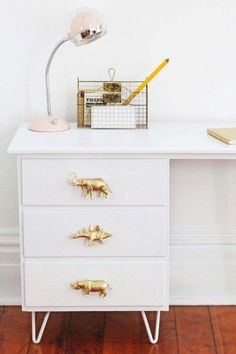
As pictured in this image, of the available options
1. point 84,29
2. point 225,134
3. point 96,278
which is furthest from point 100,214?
point 84,29

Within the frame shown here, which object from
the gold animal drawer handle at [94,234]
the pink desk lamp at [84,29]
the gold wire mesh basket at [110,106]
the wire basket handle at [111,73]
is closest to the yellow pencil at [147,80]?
the gold wire mesh basket at [110,106]

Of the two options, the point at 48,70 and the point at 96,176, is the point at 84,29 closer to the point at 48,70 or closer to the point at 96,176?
the point at 48,70

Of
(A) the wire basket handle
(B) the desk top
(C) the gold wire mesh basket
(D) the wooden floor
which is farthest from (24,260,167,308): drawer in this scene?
(A) the wire basket handle

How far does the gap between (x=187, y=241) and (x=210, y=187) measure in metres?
0.22

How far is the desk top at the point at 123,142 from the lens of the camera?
224 cm

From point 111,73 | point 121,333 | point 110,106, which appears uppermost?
point 111,73

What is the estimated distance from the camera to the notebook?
2.29 metres

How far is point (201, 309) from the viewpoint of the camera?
9.03 ft

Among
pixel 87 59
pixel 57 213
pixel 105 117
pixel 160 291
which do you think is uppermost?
pixel 87 59

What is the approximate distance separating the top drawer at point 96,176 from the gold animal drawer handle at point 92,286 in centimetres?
25

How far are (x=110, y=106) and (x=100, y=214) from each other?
409mm

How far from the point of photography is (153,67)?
8.65 feet

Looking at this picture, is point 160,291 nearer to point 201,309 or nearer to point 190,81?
point 201,309

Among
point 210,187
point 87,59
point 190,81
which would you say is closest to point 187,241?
point 210,187
